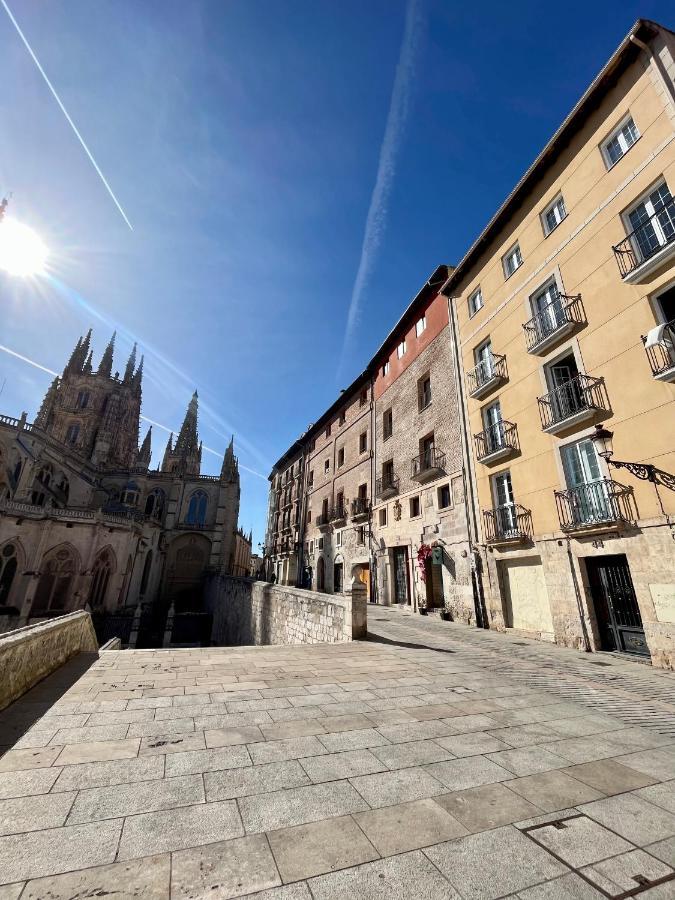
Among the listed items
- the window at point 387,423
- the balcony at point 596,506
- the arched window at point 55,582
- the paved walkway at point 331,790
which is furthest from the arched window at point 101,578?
the balcony at point 596,506

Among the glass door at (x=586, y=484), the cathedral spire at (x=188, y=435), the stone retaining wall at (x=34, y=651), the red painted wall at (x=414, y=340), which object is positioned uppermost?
the cathedral spire at (x=188, y=435)

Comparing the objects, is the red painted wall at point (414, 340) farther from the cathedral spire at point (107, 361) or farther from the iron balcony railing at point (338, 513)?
the cathedral spire at point (107, 361)

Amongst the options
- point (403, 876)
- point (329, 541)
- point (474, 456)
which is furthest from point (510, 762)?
point (329, 541)

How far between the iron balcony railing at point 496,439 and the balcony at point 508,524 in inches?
75.7

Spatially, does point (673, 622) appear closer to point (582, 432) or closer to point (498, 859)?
point (582, 432)

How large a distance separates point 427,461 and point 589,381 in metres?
8.13

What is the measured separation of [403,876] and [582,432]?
1045 centimetres

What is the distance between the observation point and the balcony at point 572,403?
9633 mm

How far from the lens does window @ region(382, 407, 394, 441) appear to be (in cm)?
2192

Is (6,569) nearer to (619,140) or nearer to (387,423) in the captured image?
(387,423)

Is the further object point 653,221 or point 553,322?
point 553,322

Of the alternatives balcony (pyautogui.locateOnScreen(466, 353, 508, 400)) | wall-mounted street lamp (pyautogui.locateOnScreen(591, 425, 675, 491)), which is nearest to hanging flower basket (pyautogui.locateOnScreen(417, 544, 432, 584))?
balcony (pyautogui.locateOnScreen(466, 353, 508, 400))

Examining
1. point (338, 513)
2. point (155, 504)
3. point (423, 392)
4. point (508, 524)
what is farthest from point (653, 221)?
point (155, 504)

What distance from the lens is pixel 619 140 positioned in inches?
411
